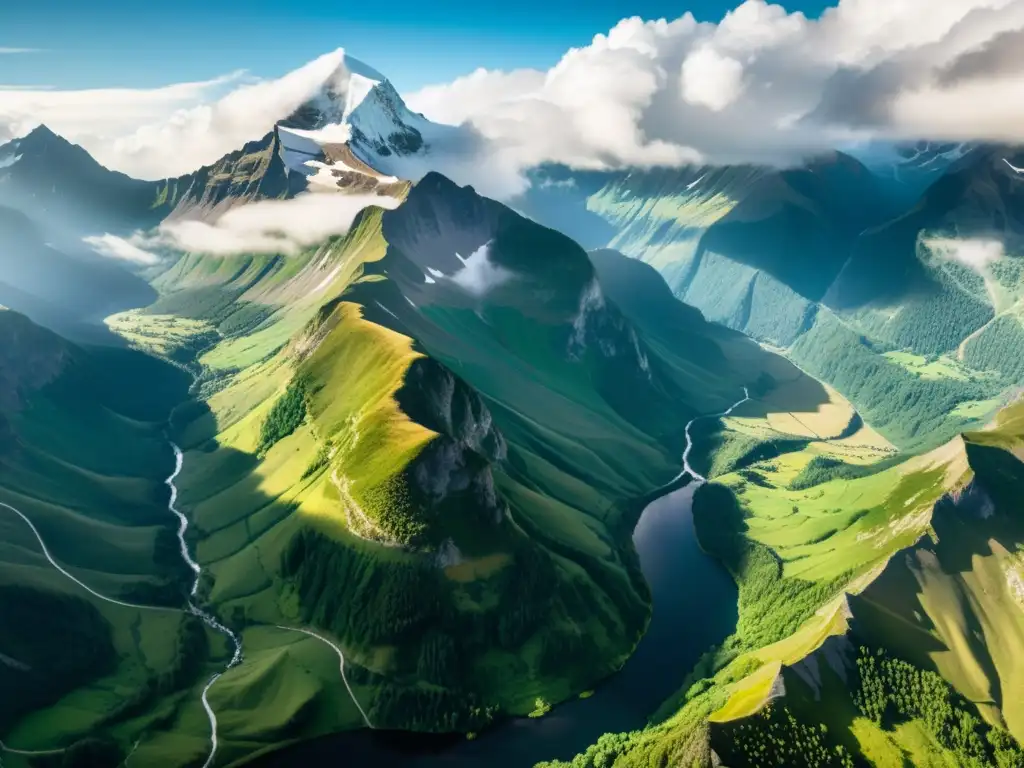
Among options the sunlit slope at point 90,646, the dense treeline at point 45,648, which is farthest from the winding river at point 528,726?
the dense treeline at point 45,648

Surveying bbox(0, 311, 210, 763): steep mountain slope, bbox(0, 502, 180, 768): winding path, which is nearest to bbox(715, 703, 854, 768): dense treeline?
bbox(0, 311, 210, 763): steep mountain slope

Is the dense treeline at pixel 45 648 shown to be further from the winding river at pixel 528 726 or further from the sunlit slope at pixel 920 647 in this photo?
the sunlit slope at pixel 920 647

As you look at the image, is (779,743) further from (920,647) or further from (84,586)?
(84,586)

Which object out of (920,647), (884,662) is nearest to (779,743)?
(884,662)

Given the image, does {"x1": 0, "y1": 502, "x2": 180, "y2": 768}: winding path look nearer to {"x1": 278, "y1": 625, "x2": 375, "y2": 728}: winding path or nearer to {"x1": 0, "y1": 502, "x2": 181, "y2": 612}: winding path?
{"x1": 0, "y1": 502, "x2": 181, "y2": 612}: winding path

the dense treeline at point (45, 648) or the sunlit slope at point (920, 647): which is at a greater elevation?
the dense treeline at point (45, 648)

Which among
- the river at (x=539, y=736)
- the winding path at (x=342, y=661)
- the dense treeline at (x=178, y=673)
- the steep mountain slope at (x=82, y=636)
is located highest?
the steep mountain slope at (x=82, y=636)
